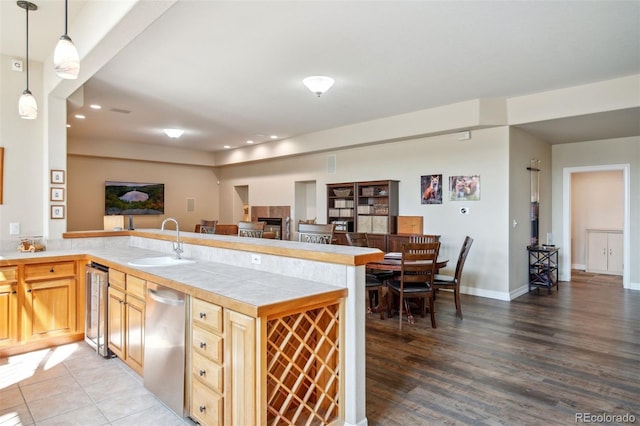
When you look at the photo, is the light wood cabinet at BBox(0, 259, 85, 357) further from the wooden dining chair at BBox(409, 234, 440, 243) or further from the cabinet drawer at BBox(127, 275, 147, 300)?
the wooden dining chair at BBox(409, 234, 440, 243)

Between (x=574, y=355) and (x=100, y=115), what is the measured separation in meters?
7.36

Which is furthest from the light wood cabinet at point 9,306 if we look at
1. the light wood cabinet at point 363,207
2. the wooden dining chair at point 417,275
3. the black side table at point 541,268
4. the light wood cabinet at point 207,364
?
the black side table at point 541,268

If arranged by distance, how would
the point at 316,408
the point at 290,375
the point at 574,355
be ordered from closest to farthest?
the point at 316,408, the point at 290,375, the point at 574,355

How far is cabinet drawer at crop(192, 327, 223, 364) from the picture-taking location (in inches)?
76.8

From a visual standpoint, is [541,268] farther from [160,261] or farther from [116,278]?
[116,278]

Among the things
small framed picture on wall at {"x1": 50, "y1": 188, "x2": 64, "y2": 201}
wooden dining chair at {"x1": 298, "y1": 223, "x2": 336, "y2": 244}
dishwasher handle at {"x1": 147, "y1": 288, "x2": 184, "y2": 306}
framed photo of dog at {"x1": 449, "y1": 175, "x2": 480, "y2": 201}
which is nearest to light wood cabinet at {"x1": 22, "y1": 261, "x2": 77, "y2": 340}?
small framed picture on wall at {"x1": 50, "y1": 188, "x2": 64, "y2": 201}

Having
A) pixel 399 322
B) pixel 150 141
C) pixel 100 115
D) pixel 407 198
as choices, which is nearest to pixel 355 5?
pixel 399 322

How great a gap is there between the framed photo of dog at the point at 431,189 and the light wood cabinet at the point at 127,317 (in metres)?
4.84

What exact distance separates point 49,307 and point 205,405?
7.84 feet

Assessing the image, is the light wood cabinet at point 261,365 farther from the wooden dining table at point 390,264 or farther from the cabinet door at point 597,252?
the cabinet door at point 597,252

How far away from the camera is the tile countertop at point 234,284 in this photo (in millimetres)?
1861

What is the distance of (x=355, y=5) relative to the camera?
2.84 metres

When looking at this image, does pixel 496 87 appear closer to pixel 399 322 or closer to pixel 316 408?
pixel 399 322

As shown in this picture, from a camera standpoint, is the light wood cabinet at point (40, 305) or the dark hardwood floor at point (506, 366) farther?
the light wood cabinet at point (40, 305)
